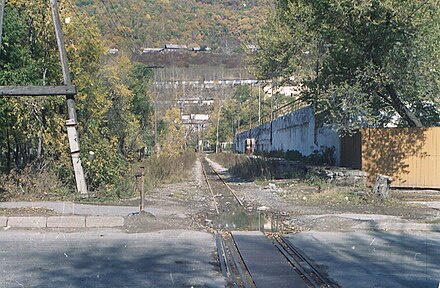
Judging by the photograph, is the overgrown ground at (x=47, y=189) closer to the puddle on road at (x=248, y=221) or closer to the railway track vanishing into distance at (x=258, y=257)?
the puddle on road at (x=248, y=221)

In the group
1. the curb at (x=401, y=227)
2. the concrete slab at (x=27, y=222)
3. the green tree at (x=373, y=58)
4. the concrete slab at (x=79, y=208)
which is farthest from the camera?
the green tree at (x=373, y=58)

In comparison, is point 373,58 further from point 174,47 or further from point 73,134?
point 174,47

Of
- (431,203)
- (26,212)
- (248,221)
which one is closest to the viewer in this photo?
(26,212)

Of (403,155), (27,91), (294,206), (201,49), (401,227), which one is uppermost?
(201,49)

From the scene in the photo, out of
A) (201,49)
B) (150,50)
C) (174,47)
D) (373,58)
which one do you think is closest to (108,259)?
(373,58)

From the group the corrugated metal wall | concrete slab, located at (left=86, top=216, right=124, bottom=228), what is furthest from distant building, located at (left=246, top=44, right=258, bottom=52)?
concrete slab, located at (left=86, top=216, right=124, bottom=228)

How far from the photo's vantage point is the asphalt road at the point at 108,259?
812 cm

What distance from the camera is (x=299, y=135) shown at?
40125 mm

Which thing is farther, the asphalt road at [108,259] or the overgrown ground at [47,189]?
the overgrown ground at [47,189]

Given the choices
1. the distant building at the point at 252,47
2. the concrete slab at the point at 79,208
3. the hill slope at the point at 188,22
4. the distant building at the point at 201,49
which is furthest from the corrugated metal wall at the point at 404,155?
the distant building at the point at 201,49

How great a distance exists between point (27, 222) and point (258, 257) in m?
6.07

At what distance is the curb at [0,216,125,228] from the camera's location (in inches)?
520

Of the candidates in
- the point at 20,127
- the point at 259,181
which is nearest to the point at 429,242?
the point at 20,127

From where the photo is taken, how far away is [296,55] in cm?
2852
